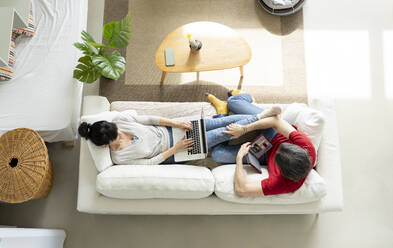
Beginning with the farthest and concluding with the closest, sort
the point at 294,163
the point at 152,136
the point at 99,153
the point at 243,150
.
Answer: the point at 152,136
the point at 243,150
the point at 99,153
the point at 294,163

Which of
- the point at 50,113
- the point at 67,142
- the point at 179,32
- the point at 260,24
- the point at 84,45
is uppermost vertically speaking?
the point at 260,24

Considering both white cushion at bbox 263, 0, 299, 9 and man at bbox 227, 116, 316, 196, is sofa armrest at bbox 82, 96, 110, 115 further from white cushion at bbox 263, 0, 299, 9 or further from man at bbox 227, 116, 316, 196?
white cushion at bbox 263, 0, 299, 9

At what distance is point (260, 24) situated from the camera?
3.05 meters

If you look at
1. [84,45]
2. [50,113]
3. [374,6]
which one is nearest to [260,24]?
[374,6]

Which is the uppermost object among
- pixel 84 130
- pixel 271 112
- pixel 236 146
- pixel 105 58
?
pixel 105 58

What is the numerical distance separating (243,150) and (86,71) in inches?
54.8

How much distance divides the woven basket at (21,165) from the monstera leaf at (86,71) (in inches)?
21.4

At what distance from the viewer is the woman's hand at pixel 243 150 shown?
2.08 meters

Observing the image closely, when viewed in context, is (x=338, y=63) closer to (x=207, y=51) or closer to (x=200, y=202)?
(x=207, y=51)

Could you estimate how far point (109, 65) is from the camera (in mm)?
2221

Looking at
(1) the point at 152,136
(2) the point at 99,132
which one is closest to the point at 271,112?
(1) the point at 152,136

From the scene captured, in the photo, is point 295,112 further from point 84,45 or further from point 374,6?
point 374,6

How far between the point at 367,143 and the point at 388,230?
2.65 feet

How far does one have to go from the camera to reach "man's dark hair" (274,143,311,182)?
69.1 inches
